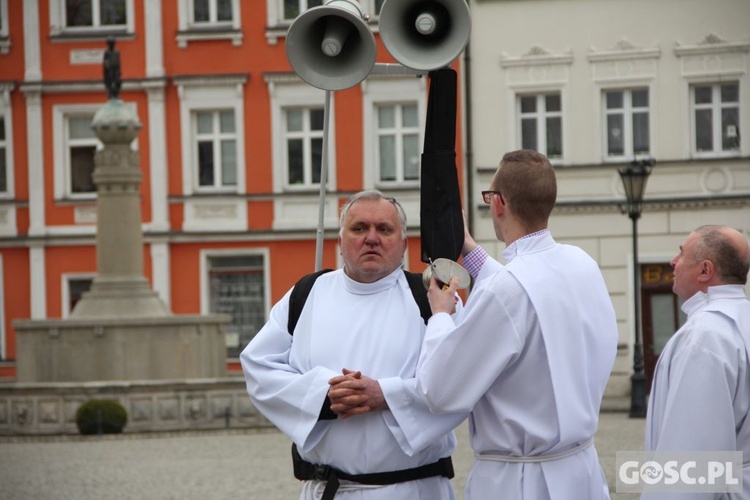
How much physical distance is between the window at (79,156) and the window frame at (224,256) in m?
3.16

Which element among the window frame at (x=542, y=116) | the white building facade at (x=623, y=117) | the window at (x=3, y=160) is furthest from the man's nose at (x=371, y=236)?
the window at (x=3, y=160)

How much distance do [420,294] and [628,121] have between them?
25198mm

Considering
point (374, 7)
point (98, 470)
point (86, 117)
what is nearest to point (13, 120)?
point (86, 117)

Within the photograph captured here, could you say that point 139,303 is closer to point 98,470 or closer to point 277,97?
point 98,470

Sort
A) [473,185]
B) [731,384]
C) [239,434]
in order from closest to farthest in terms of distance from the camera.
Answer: [731,384] → [239,434] → [473,185]

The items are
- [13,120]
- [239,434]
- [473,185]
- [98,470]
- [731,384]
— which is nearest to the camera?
[731,384]

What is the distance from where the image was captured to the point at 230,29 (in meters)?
31.9

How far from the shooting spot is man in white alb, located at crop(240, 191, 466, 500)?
5285 mm

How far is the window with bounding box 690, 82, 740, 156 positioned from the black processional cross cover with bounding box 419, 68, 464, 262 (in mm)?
25058

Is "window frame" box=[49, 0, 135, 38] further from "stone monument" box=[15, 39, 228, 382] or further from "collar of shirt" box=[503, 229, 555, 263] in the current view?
"collar of shirt" box=[503, 229, 555, 263]

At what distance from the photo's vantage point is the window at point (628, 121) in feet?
98.6

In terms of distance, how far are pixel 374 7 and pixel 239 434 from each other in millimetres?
14340

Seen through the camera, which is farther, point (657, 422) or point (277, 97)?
point (277, 97)

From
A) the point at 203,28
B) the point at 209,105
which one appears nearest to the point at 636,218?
the point at 209,105
